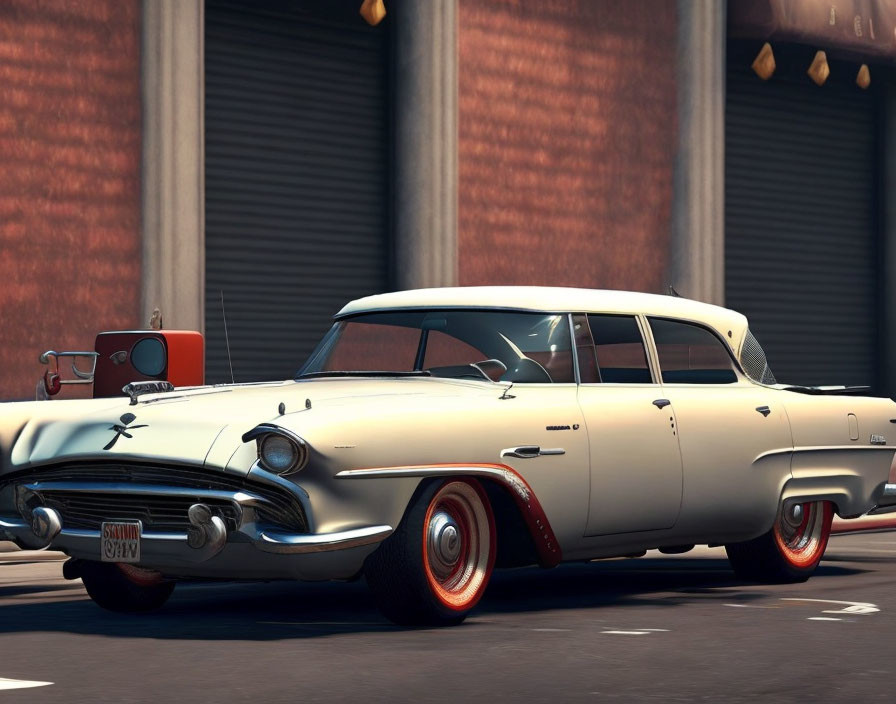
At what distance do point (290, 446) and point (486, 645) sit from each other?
47.5 inches

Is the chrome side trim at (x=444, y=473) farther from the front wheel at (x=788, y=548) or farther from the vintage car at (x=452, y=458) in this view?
the front wheel at (x=788, y=548)

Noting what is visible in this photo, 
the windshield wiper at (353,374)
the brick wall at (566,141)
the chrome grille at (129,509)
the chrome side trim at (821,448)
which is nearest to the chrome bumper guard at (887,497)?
the chrome side trim at (821,448)

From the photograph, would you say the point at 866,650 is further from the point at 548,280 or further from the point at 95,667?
the point at 548,280

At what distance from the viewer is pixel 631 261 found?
81.7 feet

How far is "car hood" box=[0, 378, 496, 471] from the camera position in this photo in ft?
26.2

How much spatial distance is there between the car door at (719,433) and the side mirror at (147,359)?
4.70 metres

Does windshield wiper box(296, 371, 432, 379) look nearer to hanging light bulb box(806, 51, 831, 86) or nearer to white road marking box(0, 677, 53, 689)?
white road marking box(0, 677, 53, 689)

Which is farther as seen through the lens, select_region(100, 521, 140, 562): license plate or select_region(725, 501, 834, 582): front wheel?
select_region(725, 501, 834, 582): front wheel

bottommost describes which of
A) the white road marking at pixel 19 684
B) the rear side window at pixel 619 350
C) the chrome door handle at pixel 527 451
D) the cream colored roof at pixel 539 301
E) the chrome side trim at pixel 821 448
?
the white road marking at pixel 19 684

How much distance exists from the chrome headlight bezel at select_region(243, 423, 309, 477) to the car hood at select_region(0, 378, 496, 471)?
0.22 feet

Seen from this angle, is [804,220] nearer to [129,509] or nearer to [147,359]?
[147,359]

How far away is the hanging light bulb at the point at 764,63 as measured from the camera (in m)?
26.0

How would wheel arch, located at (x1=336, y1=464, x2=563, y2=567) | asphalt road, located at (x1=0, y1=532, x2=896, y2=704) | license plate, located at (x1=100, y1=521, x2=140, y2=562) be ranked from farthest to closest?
wheel arch, located at (x1=336, y1=464, x2=563, y2=567)
license plate, located at (x1=100, y1=521, x2=140, y2=562)
asphalt road, located at (x1=0, y1=532, x2=896, y2=704)

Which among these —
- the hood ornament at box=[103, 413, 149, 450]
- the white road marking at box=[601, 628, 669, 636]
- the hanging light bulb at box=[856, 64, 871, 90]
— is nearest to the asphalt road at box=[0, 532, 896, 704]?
the white road marking at box=[601, 628, 669, 636]
